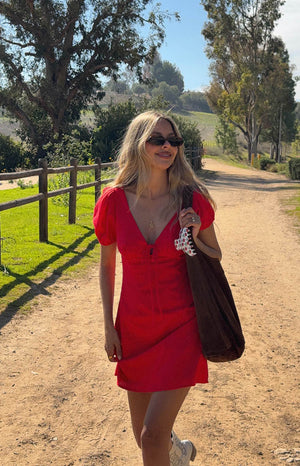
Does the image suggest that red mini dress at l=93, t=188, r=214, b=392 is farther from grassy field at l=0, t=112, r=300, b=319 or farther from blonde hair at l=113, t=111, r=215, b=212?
grassy field at l=0, t=112, r=300, b=319

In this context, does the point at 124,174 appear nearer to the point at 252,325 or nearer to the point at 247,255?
the point at 252,325

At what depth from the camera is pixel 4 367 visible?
491 cm

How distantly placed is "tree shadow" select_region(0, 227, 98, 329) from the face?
375 centimetres

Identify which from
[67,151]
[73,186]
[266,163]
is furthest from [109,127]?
[73,186]

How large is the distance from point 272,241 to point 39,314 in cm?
649

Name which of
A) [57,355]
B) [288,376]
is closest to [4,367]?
[57,355]

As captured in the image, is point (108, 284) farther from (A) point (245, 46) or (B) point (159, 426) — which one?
(A) point (245, 46)

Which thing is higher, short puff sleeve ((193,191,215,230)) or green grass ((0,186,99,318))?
short puff sleeve ((193,191,215,230))

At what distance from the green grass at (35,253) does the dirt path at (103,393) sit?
0.36 meters

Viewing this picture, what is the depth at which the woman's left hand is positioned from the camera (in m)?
2.65

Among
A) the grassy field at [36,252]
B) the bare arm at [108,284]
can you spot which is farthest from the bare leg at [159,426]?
the grassy field at [36,252]

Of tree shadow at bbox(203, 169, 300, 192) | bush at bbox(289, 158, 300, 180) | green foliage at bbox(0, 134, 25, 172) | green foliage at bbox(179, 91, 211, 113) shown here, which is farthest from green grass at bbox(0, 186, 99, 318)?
green foliage at bbox(179, 91, 211, 113)

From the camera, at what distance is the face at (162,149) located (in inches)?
113

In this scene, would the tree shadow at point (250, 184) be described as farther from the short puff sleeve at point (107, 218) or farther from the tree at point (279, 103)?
the short puff sleeve at point (107, 218)
